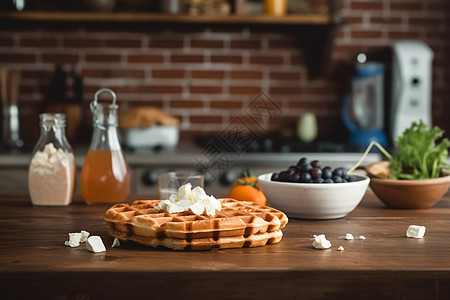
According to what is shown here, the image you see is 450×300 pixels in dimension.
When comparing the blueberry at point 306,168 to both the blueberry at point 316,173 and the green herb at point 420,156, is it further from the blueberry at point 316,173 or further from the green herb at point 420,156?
the green herb at point 420,156

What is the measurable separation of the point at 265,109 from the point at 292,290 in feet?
7.95

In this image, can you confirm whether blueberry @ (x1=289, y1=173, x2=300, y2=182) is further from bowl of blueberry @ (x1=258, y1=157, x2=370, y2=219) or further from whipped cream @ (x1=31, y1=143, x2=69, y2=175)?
whipped cream @ (x1=31, y1=143, x2=69, y2=175)

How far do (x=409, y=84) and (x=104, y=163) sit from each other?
6.06ft

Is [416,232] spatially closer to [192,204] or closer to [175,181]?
[192,204]

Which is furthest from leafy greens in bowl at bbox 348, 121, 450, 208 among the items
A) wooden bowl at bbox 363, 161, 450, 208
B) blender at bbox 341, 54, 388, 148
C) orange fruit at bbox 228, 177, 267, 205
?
blender at bbox 341, 54, 388, 148

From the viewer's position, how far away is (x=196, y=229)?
90 centimetres

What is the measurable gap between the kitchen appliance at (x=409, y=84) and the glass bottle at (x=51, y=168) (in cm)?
184

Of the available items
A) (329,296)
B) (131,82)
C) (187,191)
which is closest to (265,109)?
(131,82)

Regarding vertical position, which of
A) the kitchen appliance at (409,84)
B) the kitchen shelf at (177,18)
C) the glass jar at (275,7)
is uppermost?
the glass jar at (275,7)

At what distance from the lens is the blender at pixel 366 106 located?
277 centimetres

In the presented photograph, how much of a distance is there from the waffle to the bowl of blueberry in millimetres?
171

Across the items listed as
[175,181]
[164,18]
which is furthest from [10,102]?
[175,181]

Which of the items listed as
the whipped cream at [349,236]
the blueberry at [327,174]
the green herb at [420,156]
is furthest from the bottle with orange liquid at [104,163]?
the green herb at [420,156]

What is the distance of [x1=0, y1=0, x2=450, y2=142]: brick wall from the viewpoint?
3029mm
